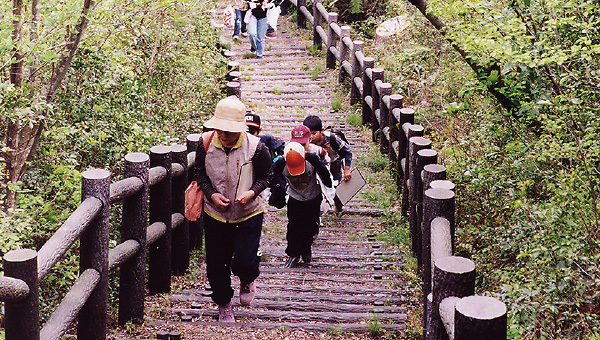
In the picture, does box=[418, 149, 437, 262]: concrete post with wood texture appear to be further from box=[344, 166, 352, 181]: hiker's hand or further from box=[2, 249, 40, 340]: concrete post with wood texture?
box=[2, 249, 40, 340]: concrete post with wood texture

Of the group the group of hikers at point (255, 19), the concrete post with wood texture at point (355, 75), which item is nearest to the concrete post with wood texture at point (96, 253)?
the concrete post with wood texture at point (355, 75)

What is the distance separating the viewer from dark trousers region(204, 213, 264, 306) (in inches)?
236

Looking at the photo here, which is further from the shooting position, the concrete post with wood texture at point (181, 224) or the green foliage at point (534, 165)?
the concrete post with wood texture at point (181, 224)

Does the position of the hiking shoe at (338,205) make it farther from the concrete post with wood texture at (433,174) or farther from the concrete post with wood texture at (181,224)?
the concrete post with wood texture at (433,174)

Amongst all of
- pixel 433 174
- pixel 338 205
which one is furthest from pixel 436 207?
pixel 338 205

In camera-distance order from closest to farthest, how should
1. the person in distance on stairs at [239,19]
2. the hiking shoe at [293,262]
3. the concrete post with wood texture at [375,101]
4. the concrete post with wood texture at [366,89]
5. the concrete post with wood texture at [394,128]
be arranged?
1. the hiking shoe at [293,262]
2. the concrete post with wood texture at [394,128]
3. the concrete post with wood texture at [375,101]
4. the concrete post with wood texture at [366,89]
5. the person in distance on stairs at [239,19]

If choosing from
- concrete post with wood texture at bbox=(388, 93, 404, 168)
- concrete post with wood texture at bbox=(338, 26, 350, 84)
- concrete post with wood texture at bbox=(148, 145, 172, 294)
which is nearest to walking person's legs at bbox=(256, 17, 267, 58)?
concrete post with wood texture at bbox=(338, 26, 350, 84)

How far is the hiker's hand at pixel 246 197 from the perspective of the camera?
18.9 ft

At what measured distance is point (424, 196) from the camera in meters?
5.66

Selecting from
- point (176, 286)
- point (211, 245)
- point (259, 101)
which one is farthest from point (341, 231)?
point (259, 101)

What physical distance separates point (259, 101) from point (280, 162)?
6.96 metres

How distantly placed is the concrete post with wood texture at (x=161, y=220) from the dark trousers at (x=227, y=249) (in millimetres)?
595

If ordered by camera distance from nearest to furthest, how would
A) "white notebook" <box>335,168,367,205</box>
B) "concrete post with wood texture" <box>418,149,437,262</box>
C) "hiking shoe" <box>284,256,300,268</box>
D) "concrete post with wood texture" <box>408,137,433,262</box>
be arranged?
"concrete post with wood texture" <box>418,149,437,262</box> < "concrete post with wood texture" <box>408,137,433,262</box> < "hiking shoe" <box>284,256,300,268</box> < "white notebook" <box>335,168,367,205</box>

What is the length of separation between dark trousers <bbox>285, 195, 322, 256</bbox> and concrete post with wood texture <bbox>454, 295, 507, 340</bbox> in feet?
13.7
